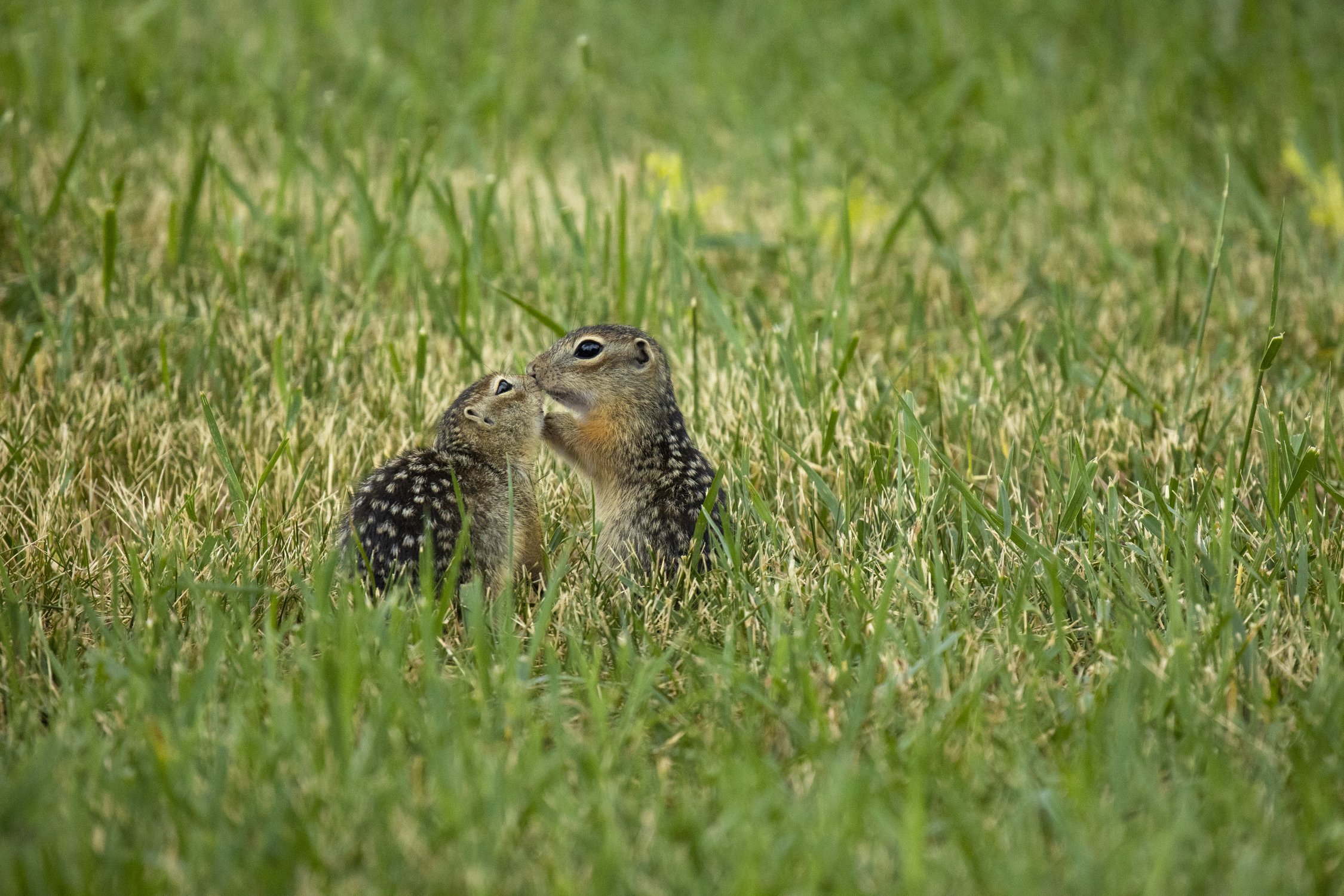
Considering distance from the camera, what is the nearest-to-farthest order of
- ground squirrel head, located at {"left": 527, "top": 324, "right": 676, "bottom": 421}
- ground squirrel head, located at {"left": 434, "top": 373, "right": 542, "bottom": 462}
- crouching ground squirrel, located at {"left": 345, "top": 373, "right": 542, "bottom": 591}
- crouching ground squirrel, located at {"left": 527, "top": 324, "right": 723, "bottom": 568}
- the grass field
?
1. the grass field
2. crouching ground squirrel, located at {"left": 345, "top": 373, "right": 542, "bottom": 591}
3. crouching ground squirrel, located at {"left": 527, "top": 324, "right": 723, "bottom": 568}
4. ground squirrel head, located at {"left": 434, "top": 373, "right": 542, "bottom": 462}
5. ground squirrel head, located at {"left": 527, "top": 324, "right": 676, "bottom": 421}

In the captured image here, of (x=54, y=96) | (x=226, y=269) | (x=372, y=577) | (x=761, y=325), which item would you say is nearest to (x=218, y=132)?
(x=54, y=96)

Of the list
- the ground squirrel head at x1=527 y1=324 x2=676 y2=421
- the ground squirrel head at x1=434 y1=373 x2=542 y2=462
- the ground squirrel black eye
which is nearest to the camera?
the ground squirrel head at x1=434 y1=373 x2=542 y2=462

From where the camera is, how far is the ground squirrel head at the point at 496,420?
398 cm

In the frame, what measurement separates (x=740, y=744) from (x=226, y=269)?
12.1 feet

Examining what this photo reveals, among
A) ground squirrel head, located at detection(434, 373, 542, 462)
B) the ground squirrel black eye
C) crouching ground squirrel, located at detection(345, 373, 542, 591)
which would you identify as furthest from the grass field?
the ground squirrel black eye

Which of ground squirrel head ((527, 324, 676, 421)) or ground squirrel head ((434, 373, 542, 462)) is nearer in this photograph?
ground squirrel head ((434, 373, 542, 462))

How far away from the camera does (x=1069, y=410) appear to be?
4.81m

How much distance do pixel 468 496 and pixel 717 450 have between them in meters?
1.01

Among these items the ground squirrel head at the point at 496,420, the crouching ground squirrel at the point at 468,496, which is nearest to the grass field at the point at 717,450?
the crouching ground squirrel at the point at 468,496

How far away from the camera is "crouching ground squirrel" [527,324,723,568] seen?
12.7ft

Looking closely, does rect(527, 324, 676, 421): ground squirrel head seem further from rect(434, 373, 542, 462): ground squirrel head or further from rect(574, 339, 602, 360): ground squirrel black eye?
rect(434, 373, 542, 462): ground squirrel head

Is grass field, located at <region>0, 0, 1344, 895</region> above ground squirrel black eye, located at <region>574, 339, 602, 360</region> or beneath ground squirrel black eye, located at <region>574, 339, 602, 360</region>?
beneath

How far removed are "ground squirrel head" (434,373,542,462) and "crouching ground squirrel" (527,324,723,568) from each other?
0.13 meters

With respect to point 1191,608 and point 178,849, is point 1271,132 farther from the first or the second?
point 178,849
